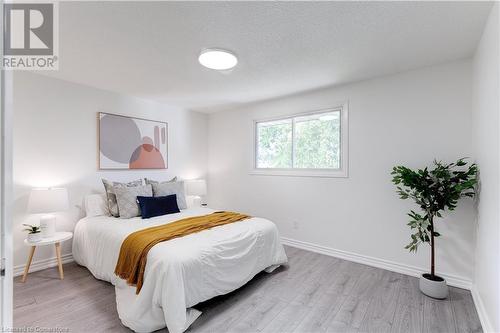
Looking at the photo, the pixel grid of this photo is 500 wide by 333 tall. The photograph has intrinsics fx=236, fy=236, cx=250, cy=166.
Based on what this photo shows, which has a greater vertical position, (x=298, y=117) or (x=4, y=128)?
(x=298, y=117)

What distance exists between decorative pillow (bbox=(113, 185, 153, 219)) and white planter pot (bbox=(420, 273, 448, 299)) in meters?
3.35

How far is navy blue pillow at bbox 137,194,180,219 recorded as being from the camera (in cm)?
304

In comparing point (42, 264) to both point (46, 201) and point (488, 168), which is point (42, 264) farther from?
point (488, 168)

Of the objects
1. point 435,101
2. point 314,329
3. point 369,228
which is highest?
point 435,101

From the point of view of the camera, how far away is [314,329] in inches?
73.9

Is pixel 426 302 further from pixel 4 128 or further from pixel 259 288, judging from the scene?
pixel 4 128

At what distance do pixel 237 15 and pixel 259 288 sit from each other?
2552 mm

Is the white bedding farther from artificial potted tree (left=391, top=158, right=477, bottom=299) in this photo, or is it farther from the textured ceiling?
the textured ceiling

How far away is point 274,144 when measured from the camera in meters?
4.22

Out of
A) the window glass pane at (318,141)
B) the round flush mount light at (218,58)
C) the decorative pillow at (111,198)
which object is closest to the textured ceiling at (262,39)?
the round flush mount light at (218,58)

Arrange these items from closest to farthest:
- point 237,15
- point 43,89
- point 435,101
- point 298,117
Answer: point 237,15 < point 435,101 < point 43,89 < point 298,117

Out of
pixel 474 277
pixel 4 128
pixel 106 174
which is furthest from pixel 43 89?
pixel 474 277

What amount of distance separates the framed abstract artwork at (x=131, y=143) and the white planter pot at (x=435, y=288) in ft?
13.0

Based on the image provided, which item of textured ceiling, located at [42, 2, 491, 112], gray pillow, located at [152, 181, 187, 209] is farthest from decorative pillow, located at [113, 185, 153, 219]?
textured ceiling, located at [42, 2, 491, 112]
